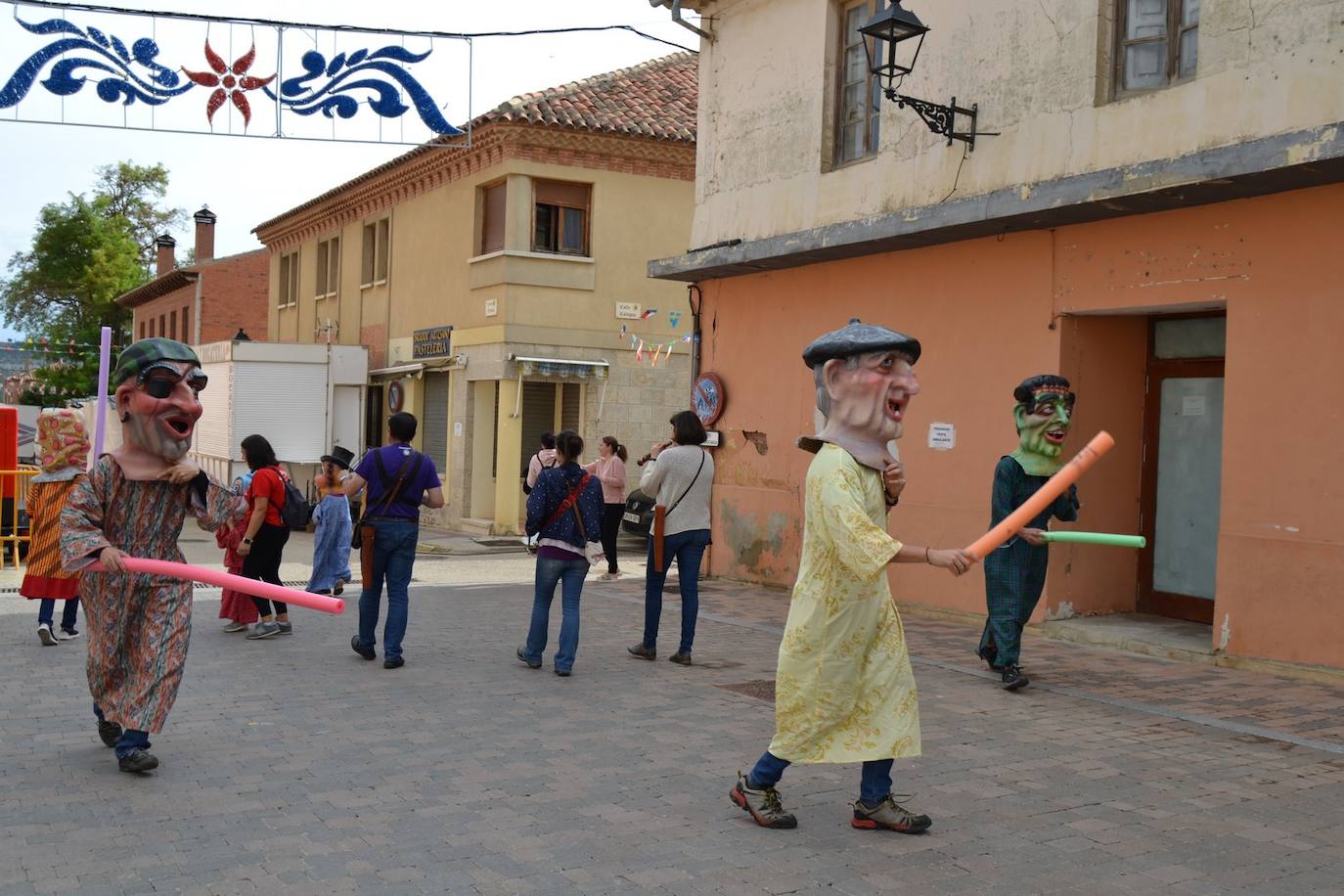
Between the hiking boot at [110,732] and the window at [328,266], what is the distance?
23431 mm

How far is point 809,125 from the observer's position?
13242 mm

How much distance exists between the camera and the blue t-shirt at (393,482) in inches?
351

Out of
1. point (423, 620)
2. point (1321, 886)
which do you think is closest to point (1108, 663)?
point (1321, 886)

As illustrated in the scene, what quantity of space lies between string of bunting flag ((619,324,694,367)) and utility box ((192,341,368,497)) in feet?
19.5

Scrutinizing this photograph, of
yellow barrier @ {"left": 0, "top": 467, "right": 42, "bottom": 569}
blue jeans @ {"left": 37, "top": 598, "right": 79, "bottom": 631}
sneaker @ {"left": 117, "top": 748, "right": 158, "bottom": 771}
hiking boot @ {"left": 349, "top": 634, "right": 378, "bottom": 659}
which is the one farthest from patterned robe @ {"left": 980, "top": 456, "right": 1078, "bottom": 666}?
yellow barrier @ {"left": 0, "top": 467, "right": 42, "bottom": 569}

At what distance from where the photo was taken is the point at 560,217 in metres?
21.5

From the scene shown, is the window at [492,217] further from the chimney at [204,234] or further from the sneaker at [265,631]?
the chimney at [204,234]

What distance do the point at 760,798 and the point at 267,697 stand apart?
3696mm

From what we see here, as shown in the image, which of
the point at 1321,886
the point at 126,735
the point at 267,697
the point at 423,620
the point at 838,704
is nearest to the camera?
the point at 1321,886

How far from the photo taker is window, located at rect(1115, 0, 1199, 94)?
952cm

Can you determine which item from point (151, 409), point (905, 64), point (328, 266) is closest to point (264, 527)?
point (151, 409)

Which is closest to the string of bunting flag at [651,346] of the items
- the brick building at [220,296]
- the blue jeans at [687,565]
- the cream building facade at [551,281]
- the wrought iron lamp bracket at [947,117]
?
the cream building facade at [551,281]

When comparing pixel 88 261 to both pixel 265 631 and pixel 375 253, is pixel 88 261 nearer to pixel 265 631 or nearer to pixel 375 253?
pixel 375 253

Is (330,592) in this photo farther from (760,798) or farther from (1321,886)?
(1321,886)
